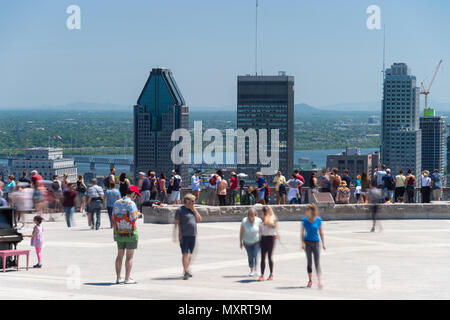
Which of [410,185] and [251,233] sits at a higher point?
[410,185]

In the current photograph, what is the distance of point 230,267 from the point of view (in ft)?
52.9

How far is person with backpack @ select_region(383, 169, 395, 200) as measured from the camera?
86.1 feet

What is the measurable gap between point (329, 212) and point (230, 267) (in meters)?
9.61

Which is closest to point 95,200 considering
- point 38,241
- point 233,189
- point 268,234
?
point 233,189

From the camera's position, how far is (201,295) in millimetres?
12922

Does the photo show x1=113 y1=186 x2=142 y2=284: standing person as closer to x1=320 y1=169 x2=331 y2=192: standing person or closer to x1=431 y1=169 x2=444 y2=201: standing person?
x1=320 y1=169 x2=331 y2=192: standing person

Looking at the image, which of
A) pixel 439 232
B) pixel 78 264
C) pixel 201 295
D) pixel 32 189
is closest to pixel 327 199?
pixel 439 232

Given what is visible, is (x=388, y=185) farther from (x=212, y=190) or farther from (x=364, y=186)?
(x=212, y=190)

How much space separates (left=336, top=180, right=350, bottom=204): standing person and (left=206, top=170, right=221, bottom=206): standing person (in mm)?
3657

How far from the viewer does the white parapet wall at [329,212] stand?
24266 mm

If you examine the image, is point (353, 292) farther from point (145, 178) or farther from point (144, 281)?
point (145, 178)

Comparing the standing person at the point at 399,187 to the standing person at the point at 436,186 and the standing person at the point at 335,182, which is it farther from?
the standing person at the point at 335,182

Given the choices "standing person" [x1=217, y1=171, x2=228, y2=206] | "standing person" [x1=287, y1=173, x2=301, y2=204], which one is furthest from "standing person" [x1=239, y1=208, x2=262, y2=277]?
"standing person" [x1=287, y1=173, x2=301, y2=204]

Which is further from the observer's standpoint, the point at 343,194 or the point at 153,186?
the point at 153,186
